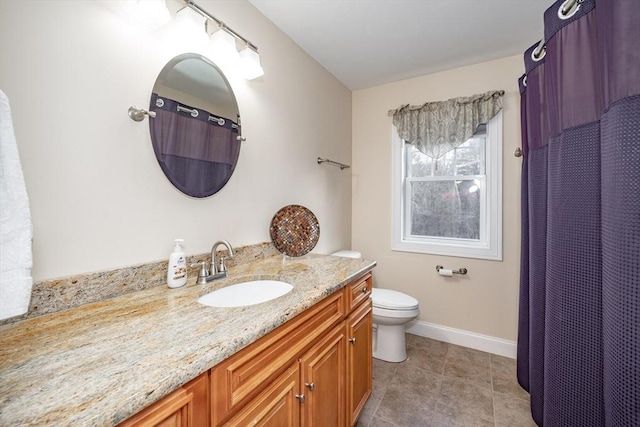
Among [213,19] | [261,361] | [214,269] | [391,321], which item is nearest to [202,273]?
[214,269]

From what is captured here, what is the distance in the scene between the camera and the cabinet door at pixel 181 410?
0.50 metres

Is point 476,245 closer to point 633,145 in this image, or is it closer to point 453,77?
point 453,77

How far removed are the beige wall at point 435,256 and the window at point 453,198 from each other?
0.22 ft

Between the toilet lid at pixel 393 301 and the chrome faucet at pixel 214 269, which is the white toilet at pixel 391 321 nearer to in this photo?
the toilet lid at pixel 393 301

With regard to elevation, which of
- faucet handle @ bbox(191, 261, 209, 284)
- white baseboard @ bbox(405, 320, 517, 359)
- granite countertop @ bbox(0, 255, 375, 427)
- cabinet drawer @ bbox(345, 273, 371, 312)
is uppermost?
faucet handle @ bbox(191, 261, 209, 284)

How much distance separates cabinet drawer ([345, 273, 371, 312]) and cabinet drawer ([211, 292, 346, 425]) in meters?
0.21

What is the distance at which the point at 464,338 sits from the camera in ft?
7.54

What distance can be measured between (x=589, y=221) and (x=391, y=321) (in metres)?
1.34

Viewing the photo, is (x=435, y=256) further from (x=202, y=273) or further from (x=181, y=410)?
(x=181, y=410)

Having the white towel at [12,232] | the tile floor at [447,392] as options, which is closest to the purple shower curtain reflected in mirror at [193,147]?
the white towel at [12,232]

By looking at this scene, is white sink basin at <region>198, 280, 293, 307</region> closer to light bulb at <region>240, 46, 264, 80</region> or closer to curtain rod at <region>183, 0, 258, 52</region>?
light bulb at <region>240, 46, 264, 80</region>

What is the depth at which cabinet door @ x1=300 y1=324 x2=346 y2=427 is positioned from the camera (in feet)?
3.25

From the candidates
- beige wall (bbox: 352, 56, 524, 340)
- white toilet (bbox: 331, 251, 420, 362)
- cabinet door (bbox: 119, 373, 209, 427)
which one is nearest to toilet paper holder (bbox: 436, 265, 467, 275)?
beige wall (bbox: 352, 56, 524, 340)

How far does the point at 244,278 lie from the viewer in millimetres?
1255
